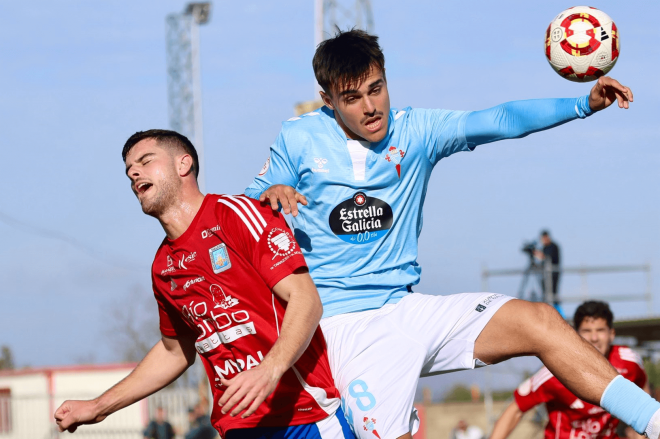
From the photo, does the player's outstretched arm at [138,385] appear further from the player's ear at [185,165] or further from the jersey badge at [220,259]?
the player's ear at [185,165]

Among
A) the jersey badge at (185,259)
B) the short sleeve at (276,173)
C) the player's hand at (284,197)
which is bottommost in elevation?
the jersey badge at (185,259)

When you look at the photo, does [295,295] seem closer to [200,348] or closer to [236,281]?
[236,281]

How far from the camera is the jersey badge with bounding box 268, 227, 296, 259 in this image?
159 inches

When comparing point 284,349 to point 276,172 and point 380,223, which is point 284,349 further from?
point 276,172

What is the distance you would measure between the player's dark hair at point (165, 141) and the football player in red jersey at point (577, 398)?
12.1 feet

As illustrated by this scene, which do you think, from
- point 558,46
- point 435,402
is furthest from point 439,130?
point 435,402

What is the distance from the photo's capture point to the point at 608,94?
409cm

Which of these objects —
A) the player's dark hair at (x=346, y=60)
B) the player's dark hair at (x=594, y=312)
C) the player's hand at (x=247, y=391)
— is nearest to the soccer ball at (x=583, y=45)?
the player's dark hair at (x=346, y=60)

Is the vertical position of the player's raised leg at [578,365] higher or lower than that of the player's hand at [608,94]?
lower

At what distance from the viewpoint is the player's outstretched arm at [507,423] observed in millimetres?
6813

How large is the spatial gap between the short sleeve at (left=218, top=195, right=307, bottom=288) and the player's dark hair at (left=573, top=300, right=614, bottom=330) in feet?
11.7

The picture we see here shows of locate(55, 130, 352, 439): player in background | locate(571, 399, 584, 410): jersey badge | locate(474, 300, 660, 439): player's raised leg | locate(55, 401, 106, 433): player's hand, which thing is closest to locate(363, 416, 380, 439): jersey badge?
locate(55, 130, 352, 439): player in background

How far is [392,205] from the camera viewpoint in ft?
14.8

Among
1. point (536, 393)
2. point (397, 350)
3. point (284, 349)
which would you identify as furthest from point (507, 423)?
point (284, 349)
